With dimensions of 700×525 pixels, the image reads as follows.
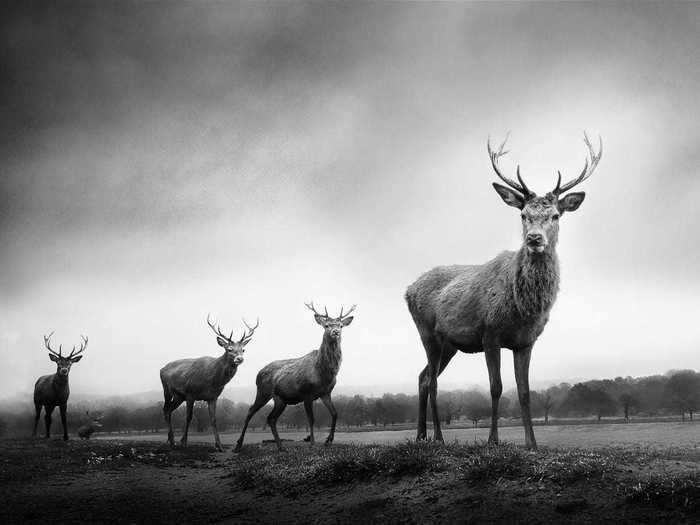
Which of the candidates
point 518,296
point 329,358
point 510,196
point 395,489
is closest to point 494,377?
point 518,296

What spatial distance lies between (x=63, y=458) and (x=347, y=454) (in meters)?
10.2

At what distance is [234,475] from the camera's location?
40.7 feet

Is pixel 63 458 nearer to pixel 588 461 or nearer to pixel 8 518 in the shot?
pixel 8 518

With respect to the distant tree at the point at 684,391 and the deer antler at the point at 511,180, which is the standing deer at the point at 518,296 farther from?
the distant tree at the point at 684,391

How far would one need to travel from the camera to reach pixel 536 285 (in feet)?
34.4

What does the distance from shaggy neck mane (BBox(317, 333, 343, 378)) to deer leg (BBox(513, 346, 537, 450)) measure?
9.08m

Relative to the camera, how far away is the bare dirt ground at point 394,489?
708 cm

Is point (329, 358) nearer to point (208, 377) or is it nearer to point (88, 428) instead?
point (208, 377)

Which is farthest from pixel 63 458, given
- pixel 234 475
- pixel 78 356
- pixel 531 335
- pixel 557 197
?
pixel 557 197

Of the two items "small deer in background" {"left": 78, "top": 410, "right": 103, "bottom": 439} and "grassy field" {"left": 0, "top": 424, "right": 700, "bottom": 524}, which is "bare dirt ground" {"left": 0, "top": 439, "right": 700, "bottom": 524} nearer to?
"grassy field" {"left": 0, "top": 424, "right": 700, "bottom": 524}

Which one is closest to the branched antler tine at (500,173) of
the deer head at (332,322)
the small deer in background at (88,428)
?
the deer head at (332,322)

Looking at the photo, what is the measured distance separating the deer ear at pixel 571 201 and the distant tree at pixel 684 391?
4467 cm

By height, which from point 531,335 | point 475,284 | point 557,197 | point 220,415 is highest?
point 557,197

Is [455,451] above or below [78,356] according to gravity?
below
